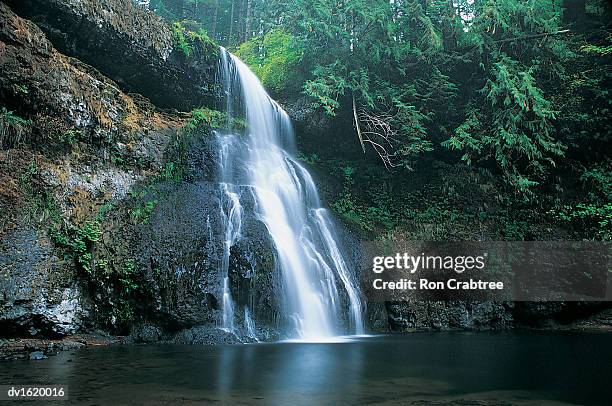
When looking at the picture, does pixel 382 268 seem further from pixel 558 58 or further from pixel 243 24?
pixel 243 24

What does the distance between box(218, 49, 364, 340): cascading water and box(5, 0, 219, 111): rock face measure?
1.00 meters

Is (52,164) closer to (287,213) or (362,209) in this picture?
(287,213)

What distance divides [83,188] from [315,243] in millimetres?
5702

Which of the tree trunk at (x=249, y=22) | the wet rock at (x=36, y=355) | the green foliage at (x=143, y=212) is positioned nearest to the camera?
the wet rock at (x=36, y=355)

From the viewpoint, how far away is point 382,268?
13.3 meters

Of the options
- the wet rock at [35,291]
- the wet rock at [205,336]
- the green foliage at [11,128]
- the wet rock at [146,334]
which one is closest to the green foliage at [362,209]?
the wet rock at [205,336]

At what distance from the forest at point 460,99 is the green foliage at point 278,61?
7 cm

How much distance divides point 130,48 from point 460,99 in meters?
10.8

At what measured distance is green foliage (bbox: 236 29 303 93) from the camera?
1666 cm

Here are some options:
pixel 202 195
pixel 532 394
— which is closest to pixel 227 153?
pixel 202 195

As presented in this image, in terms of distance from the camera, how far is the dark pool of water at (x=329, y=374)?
4859mm

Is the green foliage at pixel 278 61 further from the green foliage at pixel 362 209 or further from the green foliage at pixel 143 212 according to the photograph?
the green foliage at pixel 143 212

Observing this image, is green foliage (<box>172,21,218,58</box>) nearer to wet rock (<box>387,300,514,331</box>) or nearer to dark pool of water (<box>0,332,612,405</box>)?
dark pool of water (<box>0,332,612,405</box>)

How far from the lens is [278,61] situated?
56.7 feet
